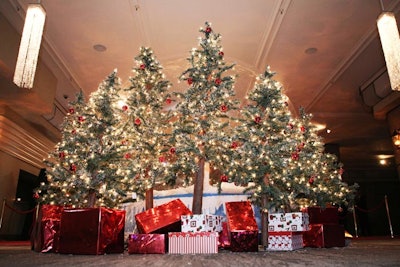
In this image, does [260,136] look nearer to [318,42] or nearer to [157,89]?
[157,89]

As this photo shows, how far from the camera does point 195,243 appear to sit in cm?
346

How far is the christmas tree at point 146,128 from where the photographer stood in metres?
4.72

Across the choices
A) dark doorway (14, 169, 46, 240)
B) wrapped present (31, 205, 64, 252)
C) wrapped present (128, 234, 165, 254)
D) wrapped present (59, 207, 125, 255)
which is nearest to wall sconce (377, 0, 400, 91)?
wrapped present (128, 234, 165, 254)

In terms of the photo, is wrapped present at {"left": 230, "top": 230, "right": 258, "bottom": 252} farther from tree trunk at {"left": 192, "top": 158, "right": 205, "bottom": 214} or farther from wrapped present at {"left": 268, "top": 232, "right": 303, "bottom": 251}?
tree trunk at {"left": 192, "top": 158, "right": 205, "bottom": 214}

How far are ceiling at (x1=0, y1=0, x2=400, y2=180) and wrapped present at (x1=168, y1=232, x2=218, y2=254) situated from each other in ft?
15.4

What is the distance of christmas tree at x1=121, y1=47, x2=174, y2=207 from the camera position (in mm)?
4719

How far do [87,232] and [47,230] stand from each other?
0.74 m

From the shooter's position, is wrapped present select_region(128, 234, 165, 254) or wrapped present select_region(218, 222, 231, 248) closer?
wrapped present select_region(128, 234, 165, 254)

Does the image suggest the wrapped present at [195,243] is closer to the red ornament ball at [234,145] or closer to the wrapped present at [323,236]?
the red ornament ball at [234,145]

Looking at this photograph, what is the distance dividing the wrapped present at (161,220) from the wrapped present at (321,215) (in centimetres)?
217

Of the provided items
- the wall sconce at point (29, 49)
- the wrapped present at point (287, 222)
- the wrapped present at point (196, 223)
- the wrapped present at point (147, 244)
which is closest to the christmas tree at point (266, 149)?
the wrapped present at point (287, 222)

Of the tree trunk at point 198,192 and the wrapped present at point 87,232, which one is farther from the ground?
the tree trunk at point 198,192

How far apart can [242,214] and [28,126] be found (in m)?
8.76

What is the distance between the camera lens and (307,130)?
732 cm
